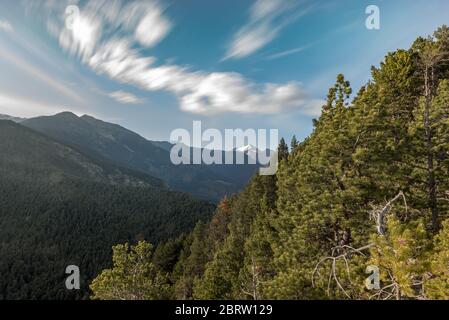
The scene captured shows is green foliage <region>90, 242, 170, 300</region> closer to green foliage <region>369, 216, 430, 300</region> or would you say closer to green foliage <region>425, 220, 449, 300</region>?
green foliage <region>369, 216, 430, 300</region>

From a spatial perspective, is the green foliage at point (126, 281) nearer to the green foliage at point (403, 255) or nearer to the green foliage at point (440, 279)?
the green foliage at point (403, 255)

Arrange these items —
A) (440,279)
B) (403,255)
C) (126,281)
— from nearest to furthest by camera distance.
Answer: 1. (403,255)
2. (440,279)
3. (126,281)

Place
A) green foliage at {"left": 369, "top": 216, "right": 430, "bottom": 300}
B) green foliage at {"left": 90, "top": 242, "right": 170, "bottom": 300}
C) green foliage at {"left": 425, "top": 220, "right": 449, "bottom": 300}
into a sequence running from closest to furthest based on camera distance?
Result: green foliage at {"left": 425, "top": 220, "right": 449, "bottom": 300} < green foliage at {"left": 369, "top": 216, "right": 430, "bottom": 300} < green foliage at {"left": 90, "top": 242, "right": 170, "bottom": 300}

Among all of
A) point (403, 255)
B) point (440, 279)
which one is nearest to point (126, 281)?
point (403, 255)

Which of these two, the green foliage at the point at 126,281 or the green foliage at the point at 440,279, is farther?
the green foliage at the point at 126,281

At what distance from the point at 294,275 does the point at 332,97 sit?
1379cm

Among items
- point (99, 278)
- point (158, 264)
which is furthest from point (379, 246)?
point (158, 264)

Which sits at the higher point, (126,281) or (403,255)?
(403,255)

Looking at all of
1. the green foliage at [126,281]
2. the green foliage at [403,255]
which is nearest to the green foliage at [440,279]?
the green foliage at [403,255]

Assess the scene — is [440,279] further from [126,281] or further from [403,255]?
[126,281]

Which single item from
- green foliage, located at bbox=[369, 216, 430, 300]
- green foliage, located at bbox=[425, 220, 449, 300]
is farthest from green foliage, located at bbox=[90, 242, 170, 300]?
green foliage, located at bbox=[425, 220, 449, 300]

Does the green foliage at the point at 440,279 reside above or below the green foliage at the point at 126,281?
above

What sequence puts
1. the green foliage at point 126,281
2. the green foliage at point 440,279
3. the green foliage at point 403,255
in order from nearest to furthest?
the green foliage at point 440,279 < the green foliage at point 403,255 < the green foliage at point 126,281
